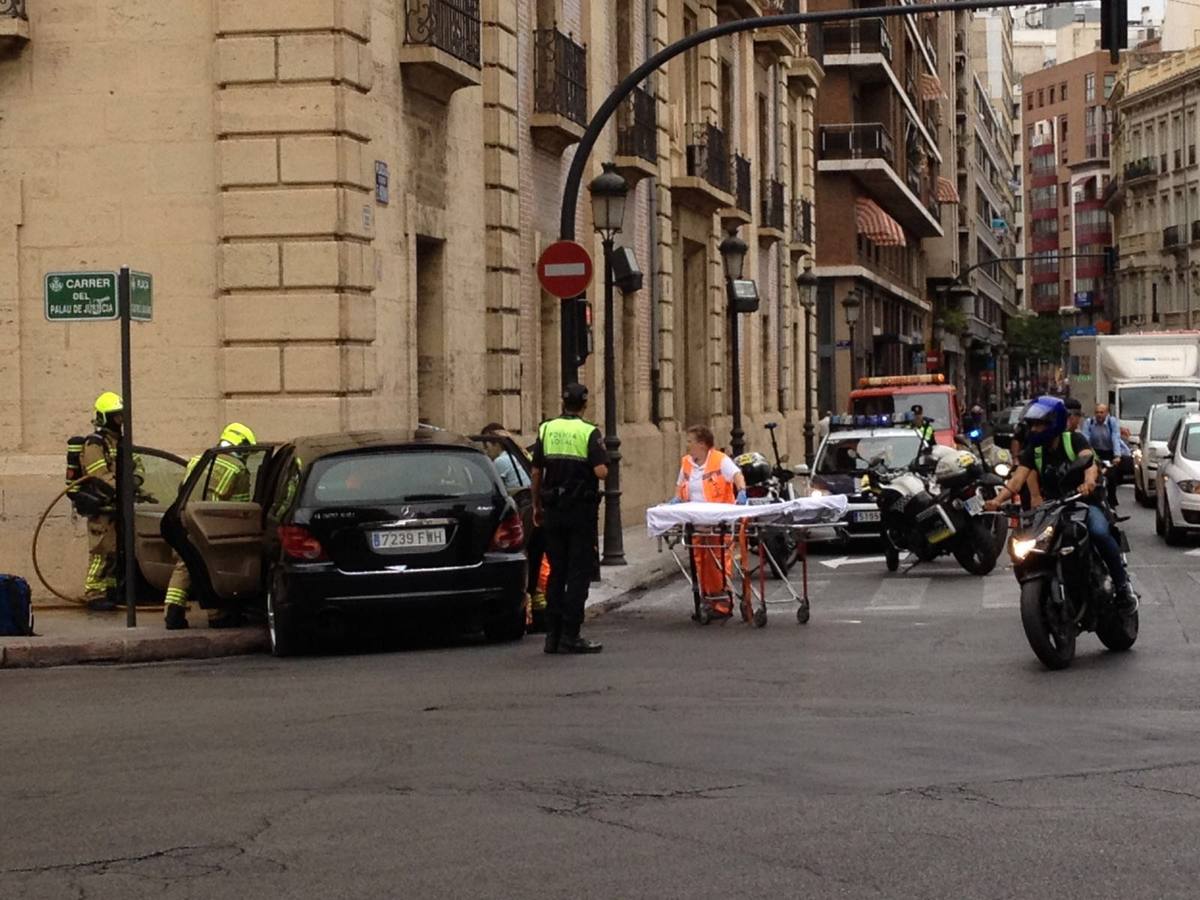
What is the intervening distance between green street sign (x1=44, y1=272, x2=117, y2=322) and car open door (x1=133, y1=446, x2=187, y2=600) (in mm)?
2084

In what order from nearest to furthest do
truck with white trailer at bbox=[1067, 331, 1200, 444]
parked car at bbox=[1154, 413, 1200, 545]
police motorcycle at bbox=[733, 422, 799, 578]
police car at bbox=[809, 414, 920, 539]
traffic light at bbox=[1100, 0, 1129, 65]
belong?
police motorcycle at bbox=[733, 422, 799, 578], traffic light at bbox=[1100, 0, 1129, 65], parked car at bbox=[1154, 413, 1200, 545], police car at bbox=[809, 414, 920, 539], truck with white trailer at bbox=[1067, 331, 1200, 444]

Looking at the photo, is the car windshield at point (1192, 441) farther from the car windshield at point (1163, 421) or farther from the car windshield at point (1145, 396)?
the car windshield at point (1145, 396)

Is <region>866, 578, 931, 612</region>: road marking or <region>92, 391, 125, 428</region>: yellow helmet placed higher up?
<region>92, 391, 125, 428</region>: yellow helmet

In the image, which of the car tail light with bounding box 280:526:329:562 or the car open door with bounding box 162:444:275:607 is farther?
the car open door with bounding box 162:444:275:607

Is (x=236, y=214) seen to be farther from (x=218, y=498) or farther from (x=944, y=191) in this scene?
(x=944, y=191)

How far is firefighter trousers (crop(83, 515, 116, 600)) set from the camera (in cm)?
1762

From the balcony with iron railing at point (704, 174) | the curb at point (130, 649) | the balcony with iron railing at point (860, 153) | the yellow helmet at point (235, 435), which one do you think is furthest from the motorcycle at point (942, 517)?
the balcony with iron railing at point (860, 153)

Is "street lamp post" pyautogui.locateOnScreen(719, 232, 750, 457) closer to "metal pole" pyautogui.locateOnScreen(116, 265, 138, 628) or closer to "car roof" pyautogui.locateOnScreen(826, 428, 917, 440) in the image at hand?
"car roof" pyautogui.locateOnScreen(826, 428, 917, 440)

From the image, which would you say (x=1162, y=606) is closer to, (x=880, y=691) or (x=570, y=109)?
(x=880, y=691)

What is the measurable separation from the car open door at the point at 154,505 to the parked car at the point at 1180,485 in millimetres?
11734

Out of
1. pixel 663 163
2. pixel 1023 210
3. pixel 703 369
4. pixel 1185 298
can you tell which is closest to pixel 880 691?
pixel 663 163

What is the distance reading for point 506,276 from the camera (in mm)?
24172

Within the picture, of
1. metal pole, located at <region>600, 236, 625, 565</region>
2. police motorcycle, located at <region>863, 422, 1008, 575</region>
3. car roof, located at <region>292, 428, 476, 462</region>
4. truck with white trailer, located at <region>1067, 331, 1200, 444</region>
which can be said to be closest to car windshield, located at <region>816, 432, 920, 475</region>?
police motorcycle, located at <region>863, 422, 1008, 575</region>

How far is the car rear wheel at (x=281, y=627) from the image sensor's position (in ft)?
47.3
